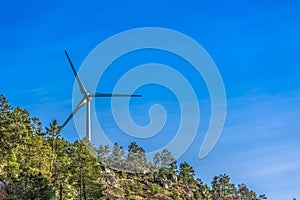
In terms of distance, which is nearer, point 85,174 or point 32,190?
point 32,190

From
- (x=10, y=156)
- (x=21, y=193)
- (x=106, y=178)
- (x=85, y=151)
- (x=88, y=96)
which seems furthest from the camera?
(x=106, y=178)

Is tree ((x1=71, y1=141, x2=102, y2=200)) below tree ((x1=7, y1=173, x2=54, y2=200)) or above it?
above

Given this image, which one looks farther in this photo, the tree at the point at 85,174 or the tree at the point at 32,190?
the tree at the point at 85,174

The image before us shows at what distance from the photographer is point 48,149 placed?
110 meters

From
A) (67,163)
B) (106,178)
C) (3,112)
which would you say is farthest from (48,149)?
(106,178)

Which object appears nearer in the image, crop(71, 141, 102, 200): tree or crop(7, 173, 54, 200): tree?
crop(7, 173, 54, 200): tree

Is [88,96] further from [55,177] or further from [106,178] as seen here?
[106,178]

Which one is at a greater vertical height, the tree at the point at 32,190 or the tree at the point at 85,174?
the tree at the point at 85,174

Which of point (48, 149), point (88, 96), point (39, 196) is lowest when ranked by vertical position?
point (39, 196)

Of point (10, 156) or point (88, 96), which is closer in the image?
point (10, 156)

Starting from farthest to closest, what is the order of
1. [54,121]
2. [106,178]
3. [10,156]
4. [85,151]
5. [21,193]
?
Answer: [106,178] → [54,121] → [85,151] → [10,156] → [21,193]

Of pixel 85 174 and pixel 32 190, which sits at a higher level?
pixel 85 174

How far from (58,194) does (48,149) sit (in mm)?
9084

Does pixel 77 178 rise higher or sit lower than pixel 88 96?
lower
